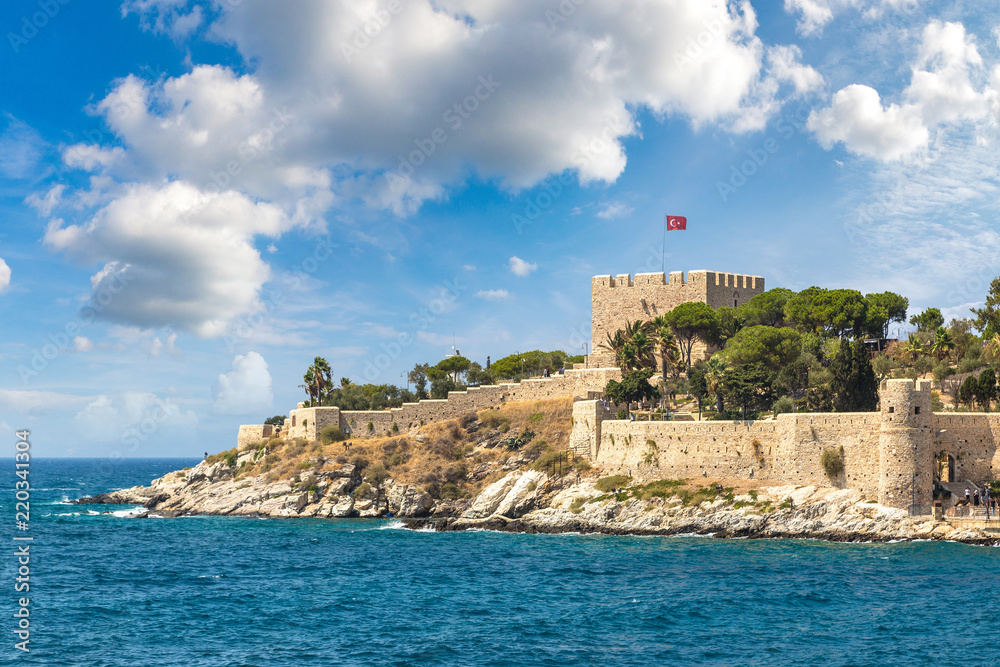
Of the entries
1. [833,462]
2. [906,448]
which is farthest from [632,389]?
[906,448]

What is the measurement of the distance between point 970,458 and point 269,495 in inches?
1771

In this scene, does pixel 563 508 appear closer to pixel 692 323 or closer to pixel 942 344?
pixel 692 323

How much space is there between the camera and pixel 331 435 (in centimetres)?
6669

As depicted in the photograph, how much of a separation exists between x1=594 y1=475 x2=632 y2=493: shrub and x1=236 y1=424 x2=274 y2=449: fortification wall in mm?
32448

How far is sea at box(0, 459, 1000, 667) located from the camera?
25938 mm

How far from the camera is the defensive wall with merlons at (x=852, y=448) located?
41656mm

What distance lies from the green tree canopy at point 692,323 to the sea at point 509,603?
72.3ft

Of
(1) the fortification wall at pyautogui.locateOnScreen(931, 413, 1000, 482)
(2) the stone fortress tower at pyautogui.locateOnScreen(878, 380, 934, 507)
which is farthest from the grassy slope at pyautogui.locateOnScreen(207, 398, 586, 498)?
(1) the fortification wall at pyautogui.locateOnScreen(931, 413, 1000, 482)

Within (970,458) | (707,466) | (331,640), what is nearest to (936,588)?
(970,458)

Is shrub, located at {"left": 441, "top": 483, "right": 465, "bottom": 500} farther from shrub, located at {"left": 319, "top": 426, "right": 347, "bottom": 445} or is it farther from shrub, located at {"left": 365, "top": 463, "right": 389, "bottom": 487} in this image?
shrub, located at {"left": 319, "top": 426, "right": 347, "bottom": 445}

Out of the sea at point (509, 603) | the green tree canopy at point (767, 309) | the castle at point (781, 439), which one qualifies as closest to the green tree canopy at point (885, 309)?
the green tree canopy at point (767, 309)

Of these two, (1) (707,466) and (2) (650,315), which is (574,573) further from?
(2) (650,315)

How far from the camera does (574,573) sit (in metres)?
37.1

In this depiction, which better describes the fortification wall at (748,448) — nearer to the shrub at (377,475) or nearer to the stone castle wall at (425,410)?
the stone castle wall at (425,410)
